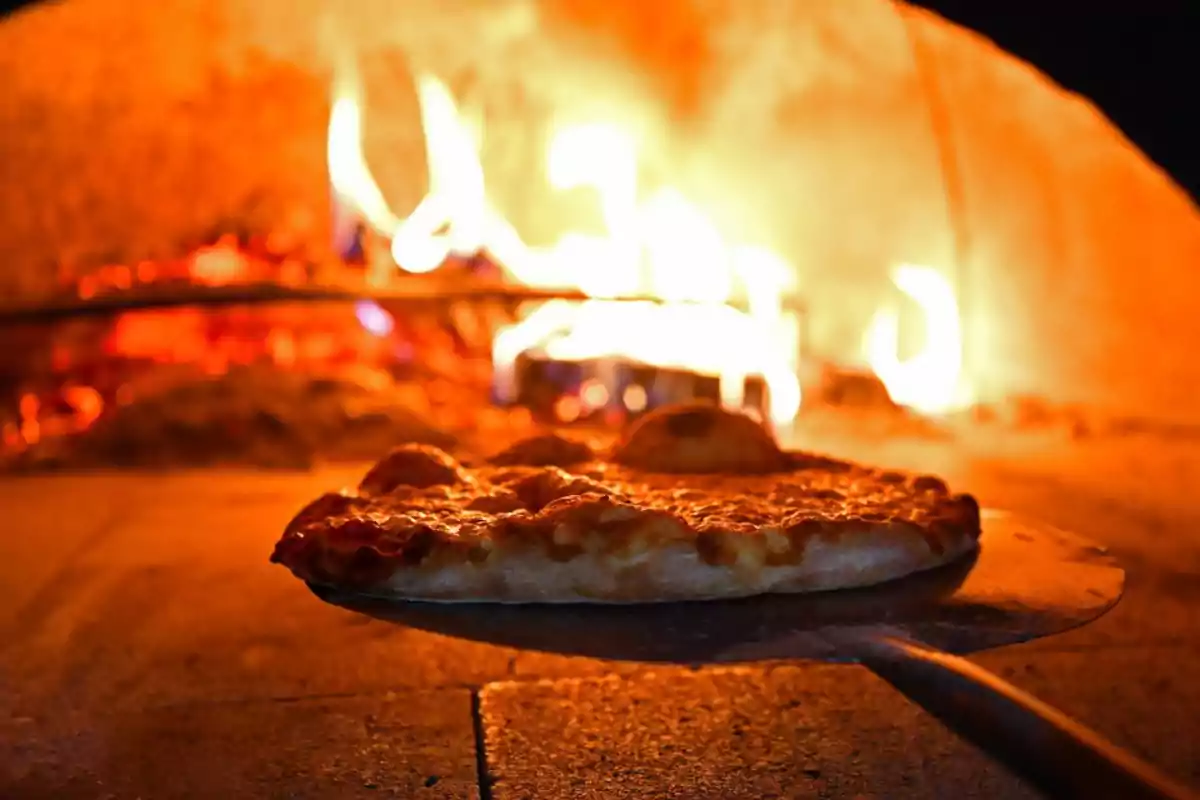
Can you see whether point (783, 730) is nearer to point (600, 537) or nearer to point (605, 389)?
point (600, 537)

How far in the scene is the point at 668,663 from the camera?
94 cm

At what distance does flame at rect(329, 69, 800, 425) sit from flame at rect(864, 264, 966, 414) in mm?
421

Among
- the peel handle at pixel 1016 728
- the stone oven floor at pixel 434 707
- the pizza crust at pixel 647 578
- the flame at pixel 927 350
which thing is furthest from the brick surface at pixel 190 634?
the flame at pixel 927 350

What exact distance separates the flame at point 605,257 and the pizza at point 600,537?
2044 millimetres

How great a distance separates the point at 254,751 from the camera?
100 cm

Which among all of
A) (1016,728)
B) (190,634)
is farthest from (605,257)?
(1016,728)

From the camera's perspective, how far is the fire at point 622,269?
3.57 metres

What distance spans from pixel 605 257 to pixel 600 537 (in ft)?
8.77

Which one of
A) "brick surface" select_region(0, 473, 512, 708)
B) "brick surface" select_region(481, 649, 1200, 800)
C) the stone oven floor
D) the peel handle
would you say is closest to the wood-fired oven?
"brick surface" select_region(0, 473, 512, 708)

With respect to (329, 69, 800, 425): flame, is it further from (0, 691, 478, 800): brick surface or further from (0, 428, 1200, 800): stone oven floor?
(0, 691, 478, 800): brick surface

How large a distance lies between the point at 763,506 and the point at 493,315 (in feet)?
9.10

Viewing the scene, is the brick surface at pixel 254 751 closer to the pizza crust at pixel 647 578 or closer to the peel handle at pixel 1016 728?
the pizza crust at pixel 647 578

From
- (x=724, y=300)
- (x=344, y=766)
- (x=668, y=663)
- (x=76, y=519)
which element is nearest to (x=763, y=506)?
(x=668, y=663)

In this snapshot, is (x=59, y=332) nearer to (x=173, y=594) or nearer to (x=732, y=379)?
(x=732, y=379)
